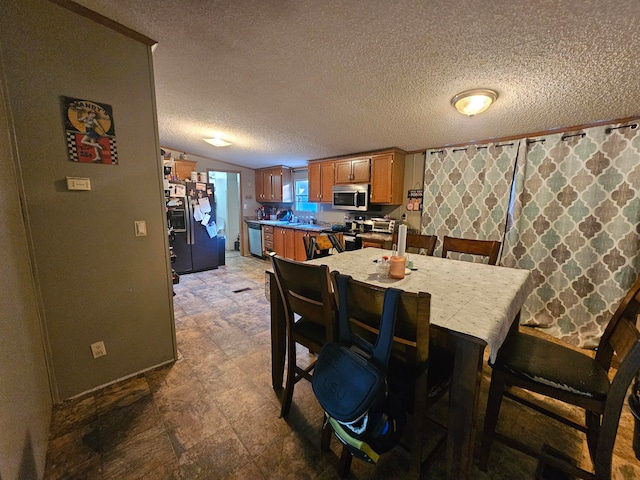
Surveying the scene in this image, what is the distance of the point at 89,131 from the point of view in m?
1.66

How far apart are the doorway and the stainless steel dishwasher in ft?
1.80

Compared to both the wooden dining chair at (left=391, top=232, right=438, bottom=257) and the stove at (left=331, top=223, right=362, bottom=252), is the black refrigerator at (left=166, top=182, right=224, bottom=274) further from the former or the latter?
the wooden dining chair at (left=391, top=232, right=438, bottom=257)

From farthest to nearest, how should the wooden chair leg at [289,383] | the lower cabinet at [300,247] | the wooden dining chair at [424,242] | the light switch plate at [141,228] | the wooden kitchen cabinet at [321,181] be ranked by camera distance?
the lower cabinet at [300,247] < the wooden kitchen cabinet at [321,181] < the wooden dining chair at [424,242] < the light switch plate at [141,228] < the wooden chair leg at [289,383]

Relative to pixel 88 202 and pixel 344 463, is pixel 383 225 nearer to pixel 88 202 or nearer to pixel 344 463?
pixel 344 463

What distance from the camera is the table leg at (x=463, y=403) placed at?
3.20 feet

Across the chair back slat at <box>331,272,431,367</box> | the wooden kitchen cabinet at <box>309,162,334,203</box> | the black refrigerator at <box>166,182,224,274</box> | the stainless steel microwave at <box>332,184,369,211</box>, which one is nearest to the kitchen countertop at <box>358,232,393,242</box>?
the stainless steel microwave at <box>332,184,369,211</box>

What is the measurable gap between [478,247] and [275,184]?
4.64 metres

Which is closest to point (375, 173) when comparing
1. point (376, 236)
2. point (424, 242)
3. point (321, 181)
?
point (376, 236)

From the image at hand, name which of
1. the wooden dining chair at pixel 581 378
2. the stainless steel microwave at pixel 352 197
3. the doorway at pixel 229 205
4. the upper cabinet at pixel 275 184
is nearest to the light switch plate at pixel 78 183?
the wooden dining chair at pixel 581 378

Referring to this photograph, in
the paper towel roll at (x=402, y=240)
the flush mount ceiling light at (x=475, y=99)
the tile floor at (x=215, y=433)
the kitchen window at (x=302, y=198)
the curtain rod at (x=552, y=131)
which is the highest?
the flush mount ceiling light at (x=475, y=99)

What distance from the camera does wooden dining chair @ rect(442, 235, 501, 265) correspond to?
6.91 feet

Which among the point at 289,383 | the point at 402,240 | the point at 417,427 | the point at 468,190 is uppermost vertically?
the point at 468,190

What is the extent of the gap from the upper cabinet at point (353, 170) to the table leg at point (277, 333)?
2.81 m

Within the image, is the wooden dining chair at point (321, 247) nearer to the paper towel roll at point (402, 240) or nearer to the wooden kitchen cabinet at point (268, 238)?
the paper towel roll at point (402, 240)
